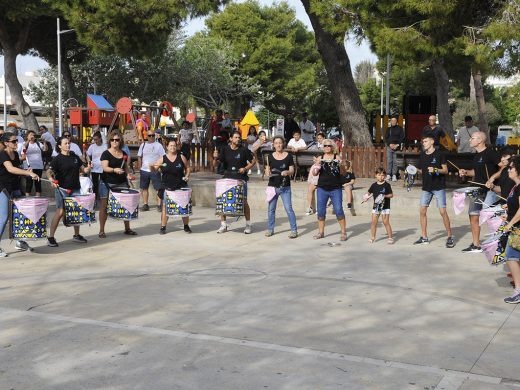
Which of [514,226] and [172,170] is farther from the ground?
[172,170]

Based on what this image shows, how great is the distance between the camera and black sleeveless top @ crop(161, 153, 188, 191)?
12.3 metres

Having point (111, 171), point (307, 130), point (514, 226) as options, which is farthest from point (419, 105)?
point (514, 226)

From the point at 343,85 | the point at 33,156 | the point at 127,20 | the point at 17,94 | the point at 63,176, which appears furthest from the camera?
the point at 17,94

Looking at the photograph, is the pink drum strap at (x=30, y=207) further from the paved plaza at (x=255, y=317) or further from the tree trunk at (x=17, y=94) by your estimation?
the tree trunk at (x=17, y=94)

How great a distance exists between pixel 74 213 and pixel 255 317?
4823mm

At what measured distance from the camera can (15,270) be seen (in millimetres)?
9617

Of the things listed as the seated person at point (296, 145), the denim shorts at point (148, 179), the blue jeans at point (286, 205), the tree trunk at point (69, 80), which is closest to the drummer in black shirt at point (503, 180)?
the blue jeans at point (286, 205)

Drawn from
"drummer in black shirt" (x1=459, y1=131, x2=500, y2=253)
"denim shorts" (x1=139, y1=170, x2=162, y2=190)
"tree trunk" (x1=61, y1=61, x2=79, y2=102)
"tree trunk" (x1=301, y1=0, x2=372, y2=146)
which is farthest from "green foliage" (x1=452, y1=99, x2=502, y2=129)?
"drummer in black shirt" (x1=459, y1=131, x2=500, y2=253)

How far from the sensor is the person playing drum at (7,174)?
1039cm

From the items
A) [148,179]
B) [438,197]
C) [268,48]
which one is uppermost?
[268,48]

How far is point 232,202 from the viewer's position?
489 inches

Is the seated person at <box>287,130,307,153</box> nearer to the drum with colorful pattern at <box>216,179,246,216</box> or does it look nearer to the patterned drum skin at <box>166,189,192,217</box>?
the drum with colorful pattern at <box>216,179,246,216</box>

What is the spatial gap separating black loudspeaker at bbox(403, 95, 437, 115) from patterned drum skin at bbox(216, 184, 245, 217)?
17.1 m

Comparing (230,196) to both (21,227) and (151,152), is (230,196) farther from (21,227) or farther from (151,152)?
(21,227)
